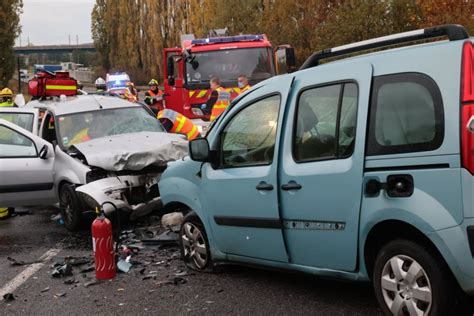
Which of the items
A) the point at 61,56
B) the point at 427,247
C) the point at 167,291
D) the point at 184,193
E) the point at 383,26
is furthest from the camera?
the point at 61,56

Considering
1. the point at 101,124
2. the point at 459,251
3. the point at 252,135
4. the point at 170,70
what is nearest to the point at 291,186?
the point at 252,135

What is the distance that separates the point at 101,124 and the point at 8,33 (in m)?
31.6

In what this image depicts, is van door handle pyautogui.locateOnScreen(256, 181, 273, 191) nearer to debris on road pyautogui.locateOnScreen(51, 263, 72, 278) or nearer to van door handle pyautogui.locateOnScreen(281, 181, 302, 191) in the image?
van door handle pyautogui.locateOnScreen(281, 181, 302, 191)

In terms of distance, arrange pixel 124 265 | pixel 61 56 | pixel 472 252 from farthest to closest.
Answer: pixel 61 56 → pixel 124 265 → pixel 472 252

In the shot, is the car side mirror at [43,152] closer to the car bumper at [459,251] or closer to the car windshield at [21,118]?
the car windshield at [21,118]

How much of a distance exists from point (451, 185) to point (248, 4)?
32.9 meters

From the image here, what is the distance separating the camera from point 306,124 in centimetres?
446

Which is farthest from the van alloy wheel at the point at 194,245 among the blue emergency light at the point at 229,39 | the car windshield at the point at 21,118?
the blue emergency light at the point at 229,39

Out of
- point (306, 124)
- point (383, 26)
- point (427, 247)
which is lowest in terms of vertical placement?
point (427, 247)

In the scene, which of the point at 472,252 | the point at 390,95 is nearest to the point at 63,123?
the point at 390,95

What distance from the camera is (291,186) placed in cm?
437

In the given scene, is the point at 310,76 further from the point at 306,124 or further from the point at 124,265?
the point at 124,265

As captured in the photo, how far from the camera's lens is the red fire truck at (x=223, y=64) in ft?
45.5

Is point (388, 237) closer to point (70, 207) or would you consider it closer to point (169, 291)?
point (169, 291)
